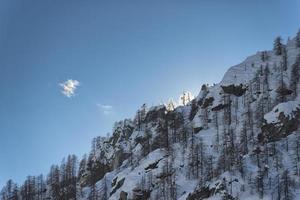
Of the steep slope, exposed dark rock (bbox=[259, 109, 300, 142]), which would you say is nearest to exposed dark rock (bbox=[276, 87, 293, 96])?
the steep slope

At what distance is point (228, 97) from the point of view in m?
193

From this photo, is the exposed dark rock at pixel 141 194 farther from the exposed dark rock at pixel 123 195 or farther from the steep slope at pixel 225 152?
the exposed dark rock at pixel 123 195

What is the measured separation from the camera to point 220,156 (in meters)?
144

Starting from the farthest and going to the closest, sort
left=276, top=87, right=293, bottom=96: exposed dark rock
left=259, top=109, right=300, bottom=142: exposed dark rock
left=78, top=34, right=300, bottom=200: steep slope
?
left=276, top=87, right=293, bottom=96: exposed dark rock → left=259, top=109, right=300, bottom=142: exposed dark rock → left=78, top=34, right=300, bottom=200: steep slope

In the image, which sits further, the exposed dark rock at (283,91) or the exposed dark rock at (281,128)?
the exposed dark rock at (283,91)

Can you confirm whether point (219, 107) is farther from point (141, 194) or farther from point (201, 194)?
point (201, 194)

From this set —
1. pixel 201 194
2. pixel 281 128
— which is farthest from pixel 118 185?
pixel 281 128

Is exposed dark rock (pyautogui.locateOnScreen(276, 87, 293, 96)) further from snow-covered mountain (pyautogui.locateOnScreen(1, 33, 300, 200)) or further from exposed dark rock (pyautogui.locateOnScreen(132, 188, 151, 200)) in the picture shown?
exposed dark rock (pyautogui.locateOnScreen(132, 188, 151, 200))

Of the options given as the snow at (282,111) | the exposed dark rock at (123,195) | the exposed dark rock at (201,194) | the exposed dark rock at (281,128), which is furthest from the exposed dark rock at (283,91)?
the exposed dark rock at (123,195)

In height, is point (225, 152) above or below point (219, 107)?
below

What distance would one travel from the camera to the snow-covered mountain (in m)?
123

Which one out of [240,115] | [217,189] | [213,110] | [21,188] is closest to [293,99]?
[240,115]

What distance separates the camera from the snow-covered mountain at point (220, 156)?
123 meters

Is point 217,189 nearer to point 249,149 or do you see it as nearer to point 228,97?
point 249,149
